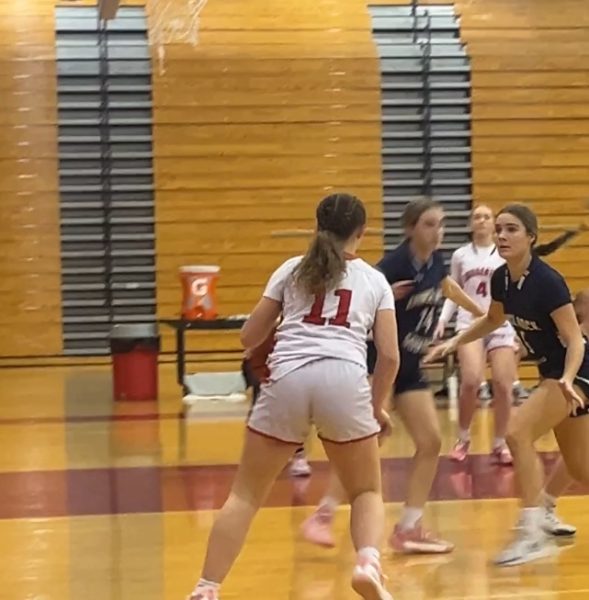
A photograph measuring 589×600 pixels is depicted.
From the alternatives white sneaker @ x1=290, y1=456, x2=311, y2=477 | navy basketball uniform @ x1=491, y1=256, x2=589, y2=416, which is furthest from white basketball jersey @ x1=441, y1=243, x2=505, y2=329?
navy basketball uniform @ x1=491, y1=256, x2=589, y2=416

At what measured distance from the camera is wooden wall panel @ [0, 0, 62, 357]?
47.2 feet

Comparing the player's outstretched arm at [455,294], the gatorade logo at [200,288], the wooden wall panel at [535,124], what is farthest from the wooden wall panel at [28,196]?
the player's outstretched arm at [455,294]

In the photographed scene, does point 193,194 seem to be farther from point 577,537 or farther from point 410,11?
point 577,537

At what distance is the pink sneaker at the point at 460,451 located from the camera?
7871mm

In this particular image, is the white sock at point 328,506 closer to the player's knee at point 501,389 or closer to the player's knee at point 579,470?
the player's knee at point 579,470

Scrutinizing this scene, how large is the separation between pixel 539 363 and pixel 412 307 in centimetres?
62

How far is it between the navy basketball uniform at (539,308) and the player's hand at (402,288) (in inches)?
14.8

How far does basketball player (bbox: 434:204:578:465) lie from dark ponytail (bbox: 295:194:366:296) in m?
3.24

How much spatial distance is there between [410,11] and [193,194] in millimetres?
3646

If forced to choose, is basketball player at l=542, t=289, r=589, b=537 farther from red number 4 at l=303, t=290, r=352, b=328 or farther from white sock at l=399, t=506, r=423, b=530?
red number 4 at l=303, t=290, r=352, b=328

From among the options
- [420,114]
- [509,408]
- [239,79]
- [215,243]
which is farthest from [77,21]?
[509,408]

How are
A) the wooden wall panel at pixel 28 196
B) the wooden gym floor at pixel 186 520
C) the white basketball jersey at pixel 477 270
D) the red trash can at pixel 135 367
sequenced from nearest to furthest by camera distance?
the wooden gym floor at pixel 186 520
the white basketball jersey at pixel 477 270
the red trash can at pixel 135 367
the wooden wall panel at pixel 28 196

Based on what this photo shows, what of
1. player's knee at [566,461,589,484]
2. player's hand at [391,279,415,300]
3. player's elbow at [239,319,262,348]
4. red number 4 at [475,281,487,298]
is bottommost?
player's knee at [566,461,589,484]

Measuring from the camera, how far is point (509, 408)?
25.9 feet
